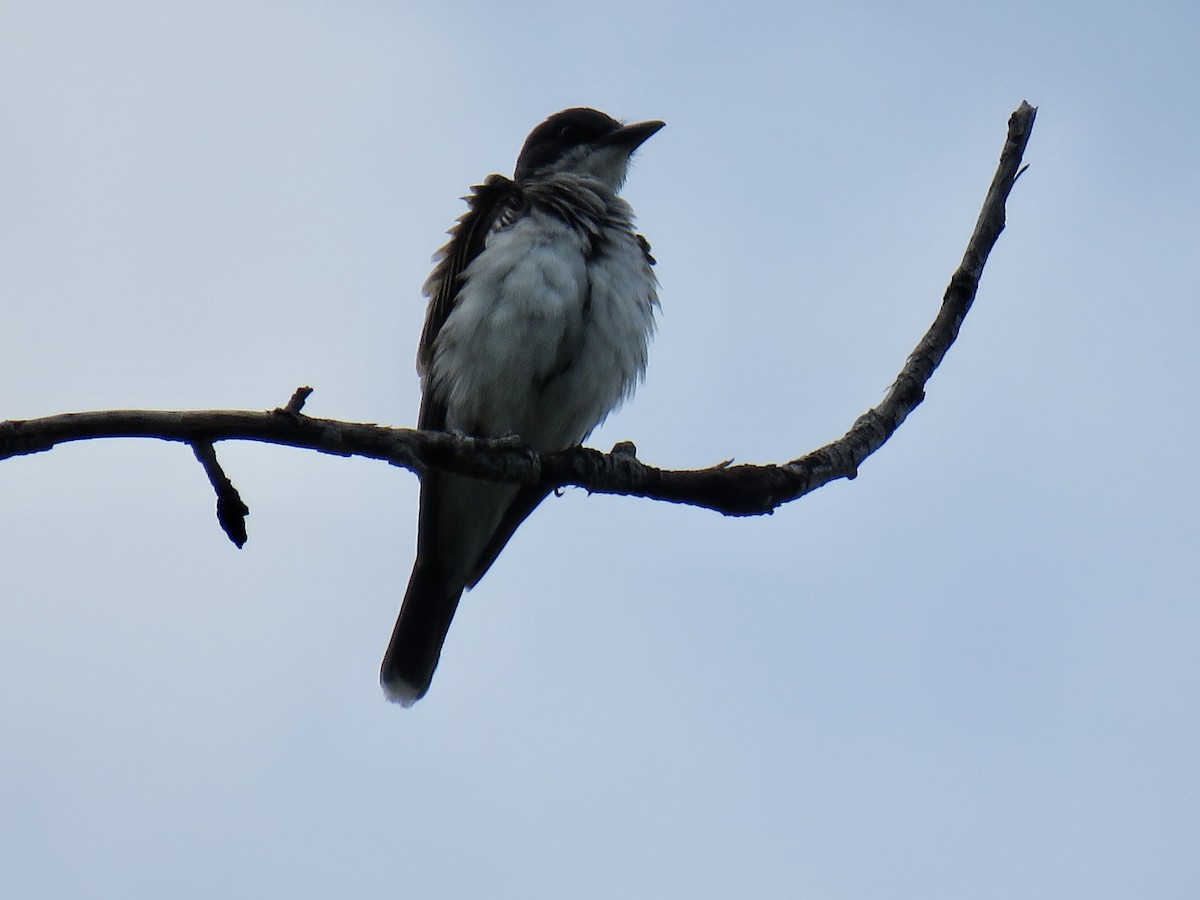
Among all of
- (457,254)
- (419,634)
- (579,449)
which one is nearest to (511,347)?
(457,254)

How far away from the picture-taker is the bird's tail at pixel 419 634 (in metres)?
7.60

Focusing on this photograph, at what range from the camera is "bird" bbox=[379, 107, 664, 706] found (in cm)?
677

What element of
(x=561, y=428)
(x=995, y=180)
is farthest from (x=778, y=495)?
(x=561, y=428)

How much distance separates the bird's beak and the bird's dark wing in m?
1.10

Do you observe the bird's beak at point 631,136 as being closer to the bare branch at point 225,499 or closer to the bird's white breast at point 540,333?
the bird's white breast at point 540,333

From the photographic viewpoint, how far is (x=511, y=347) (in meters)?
6.72

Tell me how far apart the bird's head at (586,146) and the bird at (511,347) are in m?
0.08

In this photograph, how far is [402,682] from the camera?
24.9ft

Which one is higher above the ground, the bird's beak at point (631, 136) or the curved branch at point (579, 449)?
the bird's beak at point (631, 136)

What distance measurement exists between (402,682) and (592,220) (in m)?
2.86

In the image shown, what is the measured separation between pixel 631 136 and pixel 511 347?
2406 mm

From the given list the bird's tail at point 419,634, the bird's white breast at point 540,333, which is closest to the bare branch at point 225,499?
the bird's white breast at point 540,333

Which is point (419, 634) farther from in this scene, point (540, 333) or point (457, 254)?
point (457, 254)

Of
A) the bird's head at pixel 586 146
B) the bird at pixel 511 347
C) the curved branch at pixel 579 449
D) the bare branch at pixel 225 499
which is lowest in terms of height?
the bare branch at pixel 225 499
